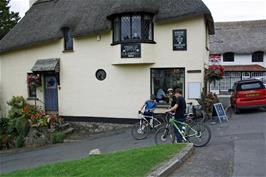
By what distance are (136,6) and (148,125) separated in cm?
617

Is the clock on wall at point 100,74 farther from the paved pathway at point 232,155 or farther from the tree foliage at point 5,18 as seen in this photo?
the tree foliage at point 5,18

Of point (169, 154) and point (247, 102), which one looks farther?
point (247, 102)

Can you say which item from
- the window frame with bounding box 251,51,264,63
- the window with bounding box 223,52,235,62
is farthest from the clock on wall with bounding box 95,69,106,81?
the window frame with bounding box 251,51,264,63

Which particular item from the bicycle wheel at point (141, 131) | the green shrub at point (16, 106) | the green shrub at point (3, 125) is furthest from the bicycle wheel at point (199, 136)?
the green shrub at point (3, 125)

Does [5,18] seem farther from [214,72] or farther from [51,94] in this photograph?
[214,72]

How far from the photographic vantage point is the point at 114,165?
877cm

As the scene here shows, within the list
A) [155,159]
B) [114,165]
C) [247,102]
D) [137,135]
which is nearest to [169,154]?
[155,159]

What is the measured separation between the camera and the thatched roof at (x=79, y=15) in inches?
755

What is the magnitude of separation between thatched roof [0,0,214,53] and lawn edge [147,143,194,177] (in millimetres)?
9893

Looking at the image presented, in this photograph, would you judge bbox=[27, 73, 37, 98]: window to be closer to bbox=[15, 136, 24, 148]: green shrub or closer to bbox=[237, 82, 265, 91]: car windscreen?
bbox=[15, 136, 24, 148]: green shrub

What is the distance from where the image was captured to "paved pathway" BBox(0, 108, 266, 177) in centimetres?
903

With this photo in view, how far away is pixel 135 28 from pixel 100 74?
10.9 ft

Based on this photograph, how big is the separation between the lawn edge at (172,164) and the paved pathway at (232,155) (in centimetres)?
13

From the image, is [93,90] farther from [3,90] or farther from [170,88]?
[3,90]
